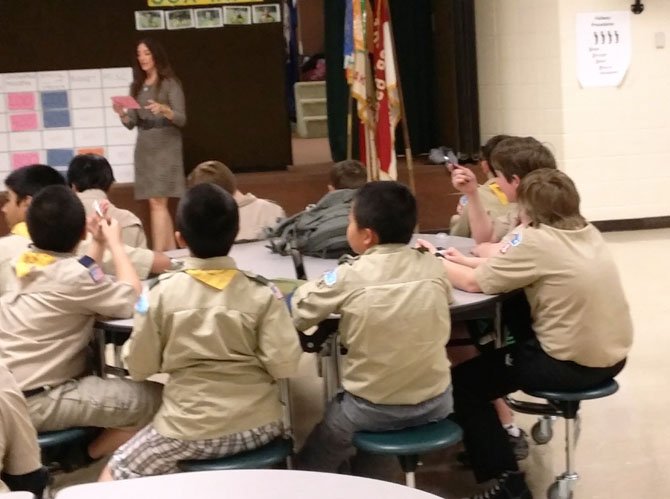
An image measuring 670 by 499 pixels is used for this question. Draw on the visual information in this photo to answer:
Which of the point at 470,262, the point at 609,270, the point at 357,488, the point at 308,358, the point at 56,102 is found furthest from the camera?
the point at 56,102

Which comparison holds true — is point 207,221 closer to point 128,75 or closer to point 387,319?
point 387,319

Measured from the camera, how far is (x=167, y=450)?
224cm

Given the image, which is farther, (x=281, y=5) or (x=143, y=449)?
(x=281, y=5)

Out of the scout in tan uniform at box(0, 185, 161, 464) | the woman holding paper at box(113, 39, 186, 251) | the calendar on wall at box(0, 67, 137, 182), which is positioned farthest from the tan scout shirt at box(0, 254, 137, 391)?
the calendar on wall at box(0, 67, 137, 182)

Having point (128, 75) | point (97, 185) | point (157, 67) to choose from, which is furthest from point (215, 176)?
point (128, 75)

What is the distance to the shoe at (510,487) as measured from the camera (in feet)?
8.57

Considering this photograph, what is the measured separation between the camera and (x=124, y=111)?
5.52 meters

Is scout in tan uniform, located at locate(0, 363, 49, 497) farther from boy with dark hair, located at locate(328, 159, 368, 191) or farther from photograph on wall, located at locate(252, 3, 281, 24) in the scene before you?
photograph on wall, located at locate(252, 3, 281, 24)

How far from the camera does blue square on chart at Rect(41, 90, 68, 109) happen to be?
6207 mm

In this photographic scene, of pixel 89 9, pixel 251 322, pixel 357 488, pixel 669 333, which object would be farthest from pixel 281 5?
pixel 357 488

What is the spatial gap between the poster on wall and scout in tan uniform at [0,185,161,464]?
473cm

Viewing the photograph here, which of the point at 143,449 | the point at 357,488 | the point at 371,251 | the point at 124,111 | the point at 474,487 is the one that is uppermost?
the point at 124,111

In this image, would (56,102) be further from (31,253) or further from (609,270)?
(609,270)

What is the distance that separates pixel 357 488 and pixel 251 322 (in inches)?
35.4
